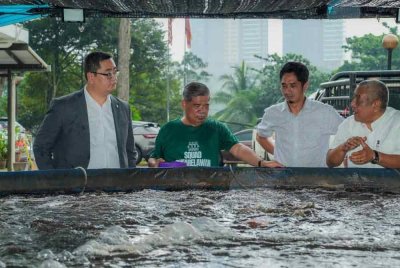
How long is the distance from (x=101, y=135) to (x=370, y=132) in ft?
6.04

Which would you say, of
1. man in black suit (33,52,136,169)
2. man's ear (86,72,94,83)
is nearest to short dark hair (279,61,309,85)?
man in black suit (33,52,136,169)

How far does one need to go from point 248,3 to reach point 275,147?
112 cm

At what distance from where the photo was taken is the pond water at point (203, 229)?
262 cm

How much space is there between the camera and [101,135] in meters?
4.77

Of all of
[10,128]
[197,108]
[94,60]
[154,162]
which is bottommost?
[10,128]

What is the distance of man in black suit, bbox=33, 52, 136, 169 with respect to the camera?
4707 millimetres

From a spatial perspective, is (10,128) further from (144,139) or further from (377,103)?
(377,103)

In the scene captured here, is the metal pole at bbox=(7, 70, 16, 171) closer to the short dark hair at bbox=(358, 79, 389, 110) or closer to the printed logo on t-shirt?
the printed logo on t-shirt

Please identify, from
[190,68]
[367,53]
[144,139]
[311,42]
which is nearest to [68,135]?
[144,139]

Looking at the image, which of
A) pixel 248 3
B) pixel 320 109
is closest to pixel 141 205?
pixel 320 109

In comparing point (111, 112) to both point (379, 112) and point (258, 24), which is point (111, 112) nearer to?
point (379, 112)

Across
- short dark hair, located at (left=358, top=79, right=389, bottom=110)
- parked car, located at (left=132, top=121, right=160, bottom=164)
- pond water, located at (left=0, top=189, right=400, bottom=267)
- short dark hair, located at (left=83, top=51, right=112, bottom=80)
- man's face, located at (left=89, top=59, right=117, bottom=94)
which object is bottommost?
parked car, located at (left=132, top=121, right=160, bottom=164)

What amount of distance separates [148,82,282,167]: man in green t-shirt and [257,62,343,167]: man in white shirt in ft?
0.87

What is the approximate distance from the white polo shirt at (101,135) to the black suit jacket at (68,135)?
0.04 meters
